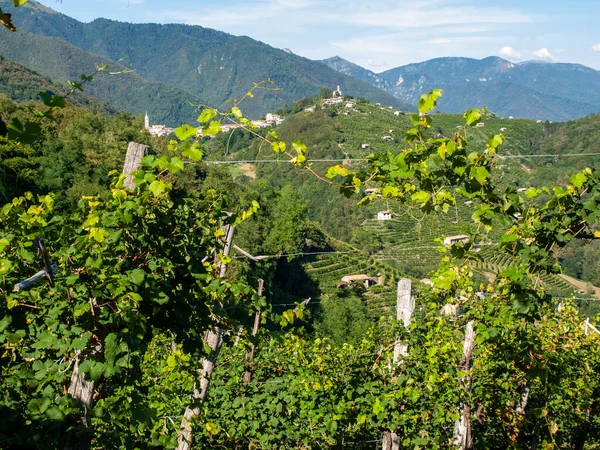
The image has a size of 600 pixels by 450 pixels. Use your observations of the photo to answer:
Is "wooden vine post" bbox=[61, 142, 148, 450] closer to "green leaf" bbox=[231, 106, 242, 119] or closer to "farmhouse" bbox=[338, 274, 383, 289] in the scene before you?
"green leaf" bbox=[231, 106, 242, 119]

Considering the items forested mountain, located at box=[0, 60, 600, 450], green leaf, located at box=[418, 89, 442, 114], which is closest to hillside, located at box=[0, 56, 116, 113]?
forested mountain, located at box=[0, 60, 600, 450]

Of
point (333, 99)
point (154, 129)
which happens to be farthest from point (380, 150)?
point (154, 129)

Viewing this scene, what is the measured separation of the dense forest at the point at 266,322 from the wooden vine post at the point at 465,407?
20mm

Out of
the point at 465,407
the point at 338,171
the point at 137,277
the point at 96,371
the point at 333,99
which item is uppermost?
the point at 333,99

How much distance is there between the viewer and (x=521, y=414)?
18.5 feet

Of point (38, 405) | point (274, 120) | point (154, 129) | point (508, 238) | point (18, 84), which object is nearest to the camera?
point (38, 405)

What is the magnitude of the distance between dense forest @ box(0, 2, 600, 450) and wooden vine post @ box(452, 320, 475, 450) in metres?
0.02

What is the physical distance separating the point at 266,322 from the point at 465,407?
2.81 m

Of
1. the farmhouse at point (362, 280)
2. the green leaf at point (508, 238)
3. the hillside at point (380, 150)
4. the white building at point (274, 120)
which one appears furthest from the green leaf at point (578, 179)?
the white building at point (274, 120)

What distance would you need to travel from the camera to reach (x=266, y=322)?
3258 mm

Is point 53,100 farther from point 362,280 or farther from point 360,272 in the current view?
point 360,272

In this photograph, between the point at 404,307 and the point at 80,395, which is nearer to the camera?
the point at 80,395

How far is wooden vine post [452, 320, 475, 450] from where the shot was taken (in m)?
5.02

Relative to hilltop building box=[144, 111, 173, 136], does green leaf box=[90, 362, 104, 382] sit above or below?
above
